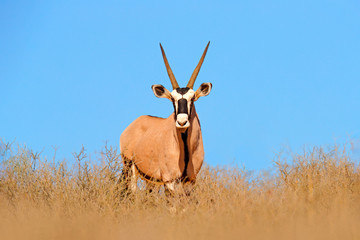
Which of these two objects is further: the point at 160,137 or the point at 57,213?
the point at 160,137

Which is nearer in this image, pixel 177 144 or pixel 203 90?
pixel 177 144

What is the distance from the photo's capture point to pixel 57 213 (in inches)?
270

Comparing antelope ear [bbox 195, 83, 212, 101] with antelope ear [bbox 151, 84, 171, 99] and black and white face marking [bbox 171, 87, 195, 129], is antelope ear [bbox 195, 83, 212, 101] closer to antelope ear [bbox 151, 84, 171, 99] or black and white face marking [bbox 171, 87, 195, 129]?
black and white face marking [bbox 171, 87, 195, 129]

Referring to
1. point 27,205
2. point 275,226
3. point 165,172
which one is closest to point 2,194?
point 27,205

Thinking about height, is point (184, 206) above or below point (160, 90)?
below

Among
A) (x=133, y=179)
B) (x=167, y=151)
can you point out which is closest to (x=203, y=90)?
(x=167, y=151)

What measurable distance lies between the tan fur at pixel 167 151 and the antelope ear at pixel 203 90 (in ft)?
0.99

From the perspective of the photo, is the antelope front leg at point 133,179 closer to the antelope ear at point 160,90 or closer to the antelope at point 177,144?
the antelope at point 177,144

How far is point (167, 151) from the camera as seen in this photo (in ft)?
27.6

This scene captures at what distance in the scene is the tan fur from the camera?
823 centimetres

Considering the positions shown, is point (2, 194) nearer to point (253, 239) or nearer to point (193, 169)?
point (193, 169)

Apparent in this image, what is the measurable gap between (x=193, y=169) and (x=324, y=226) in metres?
3.30

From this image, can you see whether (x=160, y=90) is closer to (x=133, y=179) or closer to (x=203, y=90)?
(x=203, y=90)

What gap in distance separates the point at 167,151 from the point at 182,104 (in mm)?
1096
